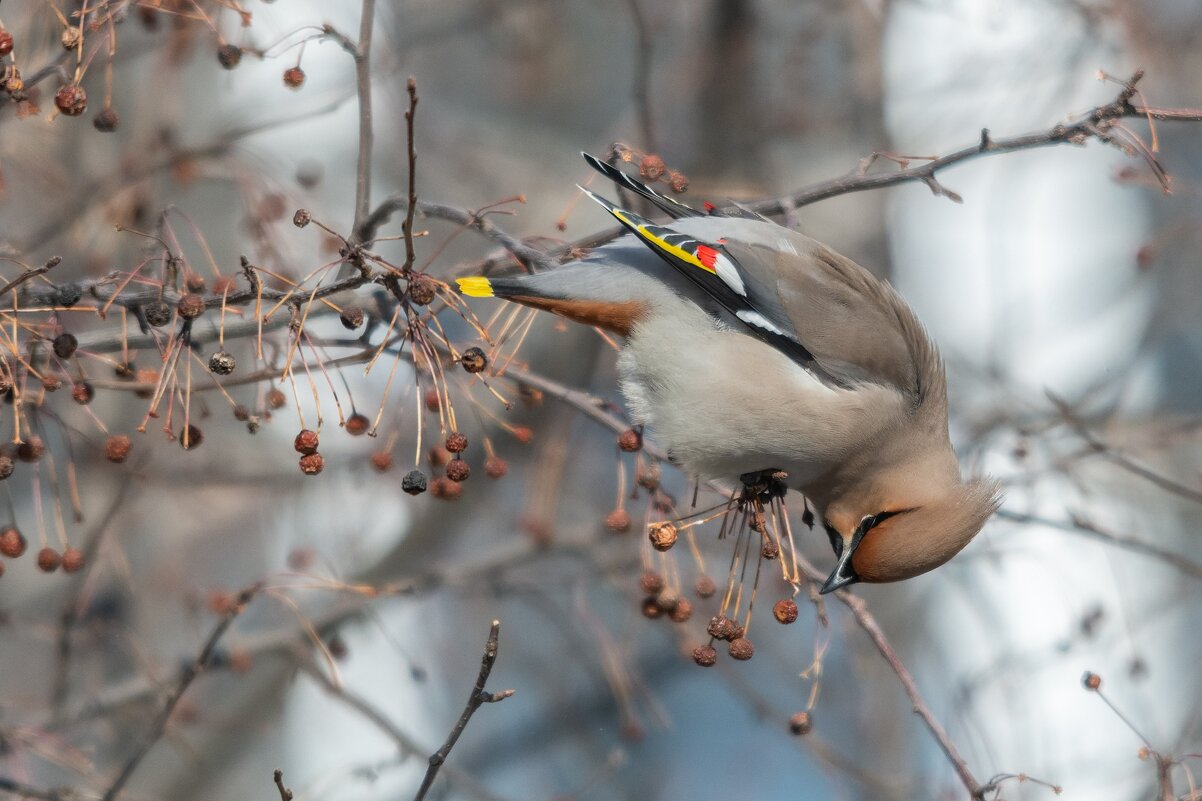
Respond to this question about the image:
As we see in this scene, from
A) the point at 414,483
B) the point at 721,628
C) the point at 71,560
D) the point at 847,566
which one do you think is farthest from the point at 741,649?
the point at 71,560

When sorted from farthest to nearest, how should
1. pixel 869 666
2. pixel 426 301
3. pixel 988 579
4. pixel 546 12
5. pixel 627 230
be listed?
pixel 988 579, pixel 546 12, pixel 869 666, pixel 627 230, pixel 426 301

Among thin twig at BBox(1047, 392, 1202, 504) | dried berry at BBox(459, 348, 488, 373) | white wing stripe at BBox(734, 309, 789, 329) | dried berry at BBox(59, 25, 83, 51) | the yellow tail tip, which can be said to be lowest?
dried berry at BBox(459, 348, 488, 373)

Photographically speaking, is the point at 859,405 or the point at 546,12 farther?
the point at 546,12

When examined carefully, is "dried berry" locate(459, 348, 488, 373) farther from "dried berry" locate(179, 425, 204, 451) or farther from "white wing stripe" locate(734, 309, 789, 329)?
"white wing stripe" locate(734, 309, 789, 329)

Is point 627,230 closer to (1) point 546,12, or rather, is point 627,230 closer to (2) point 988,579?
(1) point 546,12

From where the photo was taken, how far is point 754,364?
3369 millimetres

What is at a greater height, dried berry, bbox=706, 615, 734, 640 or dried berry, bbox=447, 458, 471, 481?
dried berry, bbox=447, 458, 471, 481

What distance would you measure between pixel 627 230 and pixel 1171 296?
573 cm

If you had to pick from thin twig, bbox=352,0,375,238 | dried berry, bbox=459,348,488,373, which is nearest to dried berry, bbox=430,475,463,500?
dried berry, bbox=459,348,488,373

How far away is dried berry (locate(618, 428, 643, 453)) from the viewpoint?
3.01 metres

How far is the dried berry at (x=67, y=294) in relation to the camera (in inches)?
95.0

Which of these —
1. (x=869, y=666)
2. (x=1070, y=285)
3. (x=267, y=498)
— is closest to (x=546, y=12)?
(x=267, y=498)

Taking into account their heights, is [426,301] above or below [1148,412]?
below

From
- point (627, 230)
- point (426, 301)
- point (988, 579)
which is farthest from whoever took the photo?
point (988, 579)
